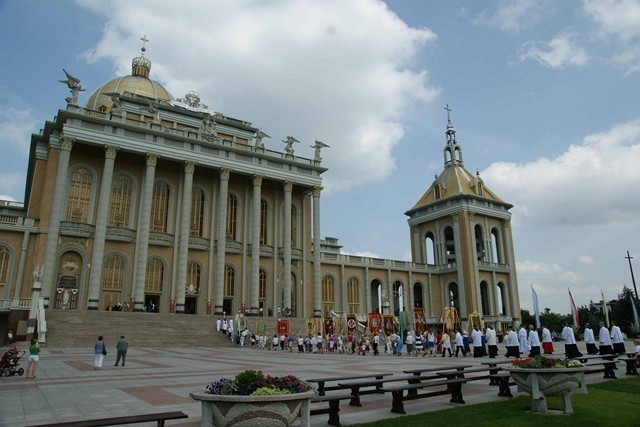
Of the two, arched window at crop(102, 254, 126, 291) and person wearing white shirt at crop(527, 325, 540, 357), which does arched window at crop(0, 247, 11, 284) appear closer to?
arched window at crop(102, 254, 126, 291)

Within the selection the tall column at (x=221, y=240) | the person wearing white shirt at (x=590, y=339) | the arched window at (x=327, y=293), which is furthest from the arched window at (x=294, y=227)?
the person wearing white shirt at (x=590, y=339)

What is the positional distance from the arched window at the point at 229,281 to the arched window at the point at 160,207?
6.90 metres

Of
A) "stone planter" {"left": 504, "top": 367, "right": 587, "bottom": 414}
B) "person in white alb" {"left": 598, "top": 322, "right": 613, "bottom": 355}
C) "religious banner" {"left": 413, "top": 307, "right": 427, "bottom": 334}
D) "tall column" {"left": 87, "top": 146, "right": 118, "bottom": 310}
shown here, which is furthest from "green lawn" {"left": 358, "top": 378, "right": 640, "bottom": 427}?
"tall column" {"left": 87, "top": 146, "right": 118, "bottom": 310}

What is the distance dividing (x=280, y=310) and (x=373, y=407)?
35145mm

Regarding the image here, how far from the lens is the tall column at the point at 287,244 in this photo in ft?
145

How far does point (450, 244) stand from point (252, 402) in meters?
58.9

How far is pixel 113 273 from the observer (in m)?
39.0

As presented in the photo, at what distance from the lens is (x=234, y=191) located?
155 ft

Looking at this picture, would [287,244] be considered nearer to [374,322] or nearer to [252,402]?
[374,322]

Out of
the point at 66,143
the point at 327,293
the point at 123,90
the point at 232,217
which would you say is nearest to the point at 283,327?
the point at 232,217

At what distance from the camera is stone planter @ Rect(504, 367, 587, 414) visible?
9.59 metres

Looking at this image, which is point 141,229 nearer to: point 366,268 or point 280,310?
point 280,310

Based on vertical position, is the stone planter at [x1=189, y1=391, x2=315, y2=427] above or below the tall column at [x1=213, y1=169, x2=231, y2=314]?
below

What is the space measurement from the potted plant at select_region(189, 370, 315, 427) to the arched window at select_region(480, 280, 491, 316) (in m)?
57.1
